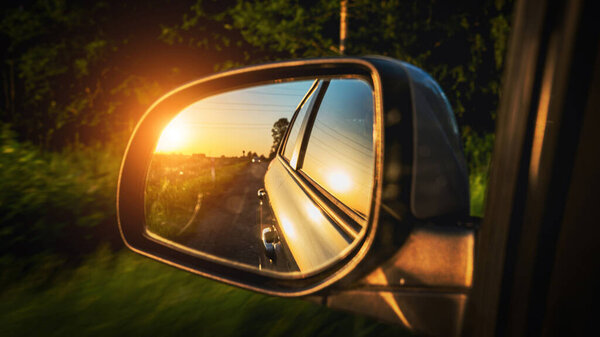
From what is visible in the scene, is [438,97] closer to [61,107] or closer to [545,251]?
[545,251]

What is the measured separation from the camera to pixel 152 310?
296cm

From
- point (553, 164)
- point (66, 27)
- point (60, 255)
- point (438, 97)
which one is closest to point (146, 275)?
point (60, 255)

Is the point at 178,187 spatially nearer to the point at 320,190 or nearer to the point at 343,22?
the point at 320,190

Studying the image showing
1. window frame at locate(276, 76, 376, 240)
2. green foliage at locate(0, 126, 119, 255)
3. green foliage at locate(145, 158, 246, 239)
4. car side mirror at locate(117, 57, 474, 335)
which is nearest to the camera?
car side mirror at locate(117, 57, 474, 335)

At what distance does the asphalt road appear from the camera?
6.70ft

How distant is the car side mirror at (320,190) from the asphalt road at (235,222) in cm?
1

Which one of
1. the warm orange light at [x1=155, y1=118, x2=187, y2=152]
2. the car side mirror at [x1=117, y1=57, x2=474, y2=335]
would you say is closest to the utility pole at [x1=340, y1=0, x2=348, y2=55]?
the car side mirror at [x1=117, y1=57, x2=474, y2=335]

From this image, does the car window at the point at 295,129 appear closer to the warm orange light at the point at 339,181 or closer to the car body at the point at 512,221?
the warm orange light at the point at 339,181

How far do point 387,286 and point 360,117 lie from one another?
0.89 m

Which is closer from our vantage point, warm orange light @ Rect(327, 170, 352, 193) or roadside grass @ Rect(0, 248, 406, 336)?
warm orange light @ Rect(327, 170, 352, 193)

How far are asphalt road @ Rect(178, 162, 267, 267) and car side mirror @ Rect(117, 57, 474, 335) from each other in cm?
1

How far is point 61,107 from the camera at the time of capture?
17.3 metres

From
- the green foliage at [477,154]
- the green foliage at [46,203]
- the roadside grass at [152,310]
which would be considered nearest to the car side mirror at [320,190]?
the roadside grass at [152,310]

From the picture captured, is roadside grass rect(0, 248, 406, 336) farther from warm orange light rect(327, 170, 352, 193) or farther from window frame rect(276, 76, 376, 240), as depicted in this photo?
warm orange light rect(327, 170, 352, 193)
